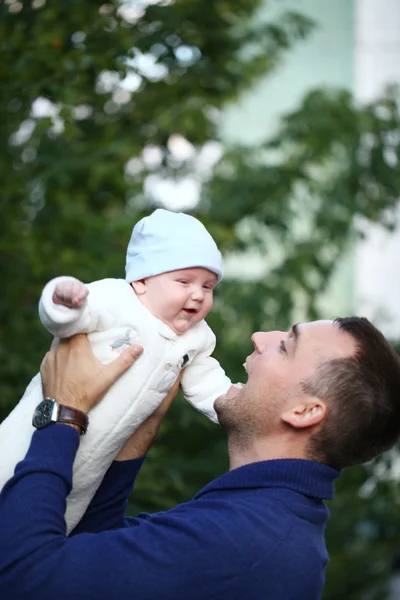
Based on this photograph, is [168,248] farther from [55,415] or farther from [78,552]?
[78,552]

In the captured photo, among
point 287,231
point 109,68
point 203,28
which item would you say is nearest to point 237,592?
point 109,68

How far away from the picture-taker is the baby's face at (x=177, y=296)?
93.3 inches

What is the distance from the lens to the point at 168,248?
2.41m

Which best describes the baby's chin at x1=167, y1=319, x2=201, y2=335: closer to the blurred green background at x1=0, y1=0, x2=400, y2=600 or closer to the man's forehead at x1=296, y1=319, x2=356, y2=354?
the man's forehead at x1=296, y1=319, x2=356, y2=354

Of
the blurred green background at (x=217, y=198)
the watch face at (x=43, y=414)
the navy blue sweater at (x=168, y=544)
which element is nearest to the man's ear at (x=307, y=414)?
the navy blue sweater at (x=168, y=544)

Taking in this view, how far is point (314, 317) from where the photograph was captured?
711 cm

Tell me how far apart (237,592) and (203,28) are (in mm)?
3610

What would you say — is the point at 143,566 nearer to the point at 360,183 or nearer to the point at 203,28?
the point at 203,28

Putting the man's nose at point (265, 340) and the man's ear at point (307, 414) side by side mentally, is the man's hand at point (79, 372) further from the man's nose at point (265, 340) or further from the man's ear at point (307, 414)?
the man's ear at point (307, 414)

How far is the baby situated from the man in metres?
0.07

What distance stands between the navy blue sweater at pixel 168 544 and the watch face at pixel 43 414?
1.1 inches

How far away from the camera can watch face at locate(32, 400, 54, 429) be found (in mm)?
2115

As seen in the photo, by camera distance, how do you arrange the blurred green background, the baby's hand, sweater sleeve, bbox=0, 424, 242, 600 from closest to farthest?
1. sweater sleeve, bbox=0, 424, 242, 600
2. the baby's hand
3. the blurred green background

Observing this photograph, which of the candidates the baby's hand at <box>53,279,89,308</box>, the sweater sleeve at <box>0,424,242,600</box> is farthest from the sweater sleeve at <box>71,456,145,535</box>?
the baby's hand at <box>53,279,89,308</box>
